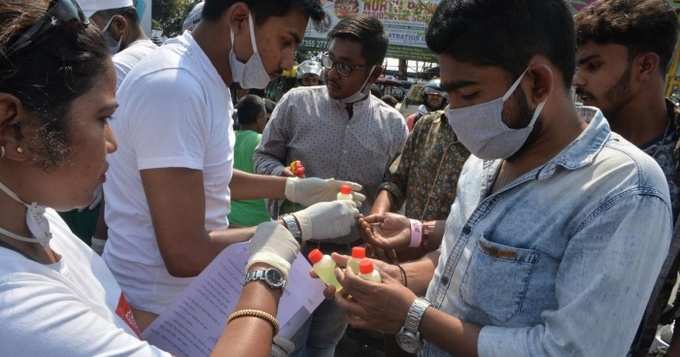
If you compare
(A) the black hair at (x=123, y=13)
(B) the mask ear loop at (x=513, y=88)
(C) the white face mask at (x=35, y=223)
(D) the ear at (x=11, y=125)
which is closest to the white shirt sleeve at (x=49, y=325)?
(C) the white face mask at (x=35, y=223)

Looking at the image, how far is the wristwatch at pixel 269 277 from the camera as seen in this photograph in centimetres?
131

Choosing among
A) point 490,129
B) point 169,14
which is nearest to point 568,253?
point 490,129

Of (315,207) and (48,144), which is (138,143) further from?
(315,207)

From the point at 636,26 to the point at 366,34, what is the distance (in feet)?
4.46

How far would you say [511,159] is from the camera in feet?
4.75

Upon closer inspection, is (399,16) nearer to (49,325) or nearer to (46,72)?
(46,72)

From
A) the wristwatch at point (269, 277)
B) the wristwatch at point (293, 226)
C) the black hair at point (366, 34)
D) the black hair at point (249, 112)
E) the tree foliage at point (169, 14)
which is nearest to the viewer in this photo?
the wristwatch at point (269, 277)

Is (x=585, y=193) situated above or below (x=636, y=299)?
above

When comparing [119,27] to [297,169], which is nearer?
[297,169]

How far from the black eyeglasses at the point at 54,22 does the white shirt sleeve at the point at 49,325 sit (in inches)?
16.9

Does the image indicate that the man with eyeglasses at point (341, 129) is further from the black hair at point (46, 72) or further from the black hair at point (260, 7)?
the black hair at point (46, 72)

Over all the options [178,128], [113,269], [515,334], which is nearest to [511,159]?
[515,334]

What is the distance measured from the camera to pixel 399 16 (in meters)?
14.7

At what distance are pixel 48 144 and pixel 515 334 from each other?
112 centimetres
